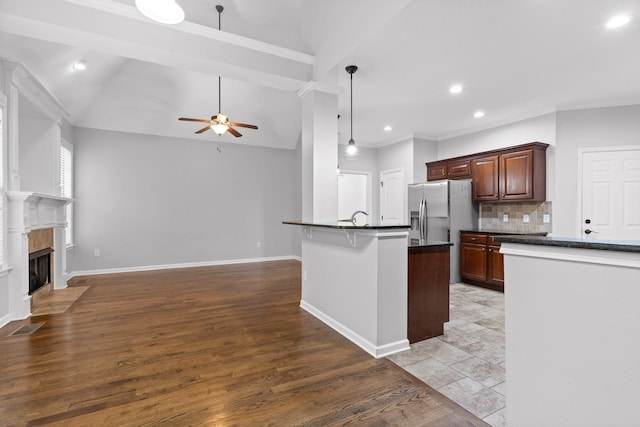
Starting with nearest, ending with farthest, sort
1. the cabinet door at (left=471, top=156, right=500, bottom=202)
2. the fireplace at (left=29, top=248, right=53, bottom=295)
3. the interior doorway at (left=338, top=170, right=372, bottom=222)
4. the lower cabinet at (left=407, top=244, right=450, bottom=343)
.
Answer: the lower cabinet at (left=407, top=244, right=450, bottom=343), the fireplace at (left=29, top=248, right=53, bottom=295), the cabinet door at (left=471, top=156, right=500, bottom=202), the interior doorway at (left=338, top=170, right=372, bottom=222)

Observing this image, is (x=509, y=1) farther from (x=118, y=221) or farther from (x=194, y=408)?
(x=118, y=221)

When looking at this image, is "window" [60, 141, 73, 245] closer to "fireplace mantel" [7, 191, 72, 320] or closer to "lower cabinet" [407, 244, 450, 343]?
"fireplace mantel" [7, 191, 72, 320]

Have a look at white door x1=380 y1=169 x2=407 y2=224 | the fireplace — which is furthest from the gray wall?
white door x1=380 y1=169 x2=407 y2=224

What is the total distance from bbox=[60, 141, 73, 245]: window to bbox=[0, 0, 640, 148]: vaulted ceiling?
0.56 metres

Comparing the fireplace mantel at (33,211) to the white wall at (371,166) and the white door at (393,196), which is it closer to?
the white wall at (371,166)

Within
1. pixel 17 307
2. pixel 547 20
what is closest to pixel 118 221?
pixel 17 307

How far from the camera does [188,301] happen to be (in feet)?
13.7

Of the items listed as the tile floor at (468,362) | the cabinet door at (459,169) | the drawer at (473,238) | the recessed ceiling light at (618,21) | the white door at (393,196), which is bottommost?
the tile floor at (468,362)

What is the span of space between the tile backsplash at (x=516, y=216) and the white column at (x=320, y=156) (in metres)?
3.29

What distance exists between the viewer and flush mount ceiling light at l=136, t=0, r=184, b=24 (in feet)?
4.95

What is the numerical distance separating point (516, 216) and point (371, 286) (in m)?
3.78

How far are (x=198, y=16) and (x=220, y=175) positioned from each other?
13.1ft

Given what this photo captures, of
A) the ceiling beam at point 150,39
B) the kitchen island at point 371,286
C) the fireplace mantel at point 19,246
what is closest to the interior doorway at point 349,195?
the ceiling beam at point 150,39

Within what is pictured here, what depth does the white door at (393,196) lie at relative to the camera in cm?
680
